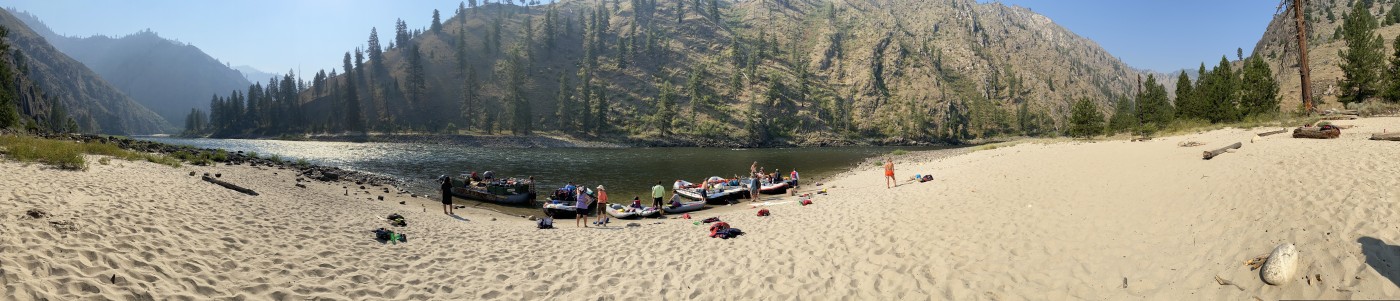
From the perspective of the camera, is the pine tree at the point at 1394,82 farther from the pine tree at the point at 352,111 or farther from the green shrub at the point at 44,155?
the pine tree at the point at 352,111

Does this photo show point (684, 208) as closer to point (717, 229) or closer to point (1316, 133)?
point (717, 229)

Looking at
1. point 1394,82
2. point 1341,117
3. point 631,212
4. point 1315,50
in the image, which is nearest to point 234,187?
point 631,212

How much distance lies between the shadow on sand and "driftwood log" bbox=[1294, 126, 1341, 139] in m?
15.0

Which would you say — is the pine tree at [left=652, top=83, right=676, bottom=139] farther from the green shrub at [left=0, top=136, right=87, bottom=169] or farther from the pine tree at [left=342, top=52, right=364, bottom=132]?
the green shrub at [left=0, top=136, right=87, bottom=169]

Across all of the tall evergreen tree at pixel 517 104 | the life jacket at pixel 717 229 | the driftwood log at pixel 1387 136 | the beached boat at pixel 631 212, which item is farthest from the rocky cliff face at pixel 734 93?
the driftwood log at pixel 1387 136

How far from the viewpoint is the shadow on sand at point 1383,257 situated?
5723 millimetres

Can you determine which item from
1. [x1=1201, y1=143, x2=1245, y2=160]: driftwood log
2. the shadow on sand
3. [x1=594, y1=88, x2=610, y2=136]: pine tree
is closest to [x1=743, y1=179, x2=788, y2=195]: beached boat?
[x1=1201, y1=143, x2=1245, y2=160]: driftwood log

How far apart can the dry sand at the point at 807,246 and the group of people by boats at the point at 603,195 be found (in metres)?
5.78

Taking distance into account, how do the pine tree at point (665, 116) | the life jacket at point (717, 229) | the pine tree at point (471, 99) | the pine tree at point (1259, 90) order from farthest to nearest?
the pine tree at point (471, 99), the pine tree at point (665, 116), the pine tree at point (1259, 90), the life jacket at point (717, 229)

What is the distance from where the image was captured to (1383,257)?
610 centimetres

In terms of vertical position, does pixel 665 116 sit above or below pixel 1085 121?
above

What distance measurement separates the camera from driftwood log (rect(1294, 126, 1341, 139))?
15992 millimetres

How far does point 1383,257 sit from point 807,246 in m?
8.39

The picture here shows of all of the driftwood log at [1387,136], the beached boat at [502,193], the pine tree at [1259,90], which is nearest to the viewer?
the driftwood log at [1387,136]
